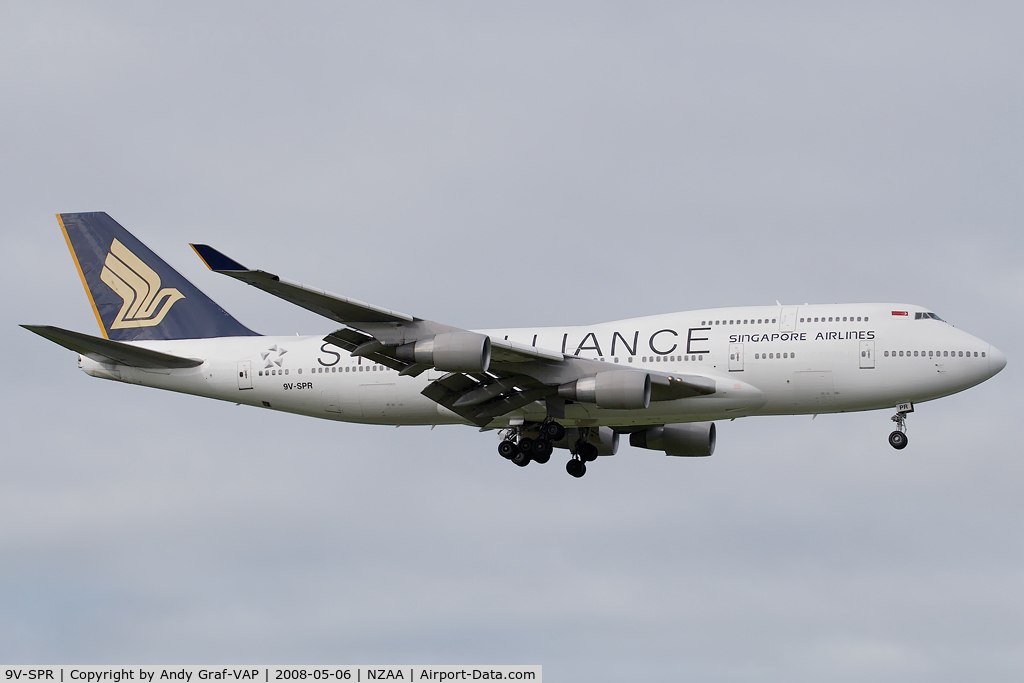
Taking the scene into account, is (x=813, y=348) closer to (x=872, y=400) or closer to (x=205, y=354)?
(x=872, y=400)

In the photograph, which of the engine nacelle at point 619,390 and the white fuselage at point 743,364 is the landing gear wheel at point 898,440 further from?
the engine nacelle at point 619,390

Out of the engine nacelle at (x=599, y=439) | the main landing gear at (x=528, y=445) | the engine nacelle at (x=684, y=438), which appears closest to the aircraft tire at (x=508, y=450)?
the main landing gear at (x=528, y=445)

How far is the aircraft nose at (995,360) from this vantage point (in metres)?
42.2

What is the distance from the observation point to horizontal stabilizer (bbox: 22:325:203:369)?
147 feet

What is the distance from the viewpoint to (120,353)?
153 feet

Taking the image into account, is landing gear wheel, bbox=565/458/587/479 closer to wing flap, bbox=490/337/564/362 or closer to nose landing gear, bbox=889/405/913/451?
wing flap, bbox=490/337/564/362

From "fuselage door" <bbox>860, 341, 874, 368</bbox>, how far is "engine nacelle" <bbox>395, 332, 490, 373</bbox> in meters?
11.6

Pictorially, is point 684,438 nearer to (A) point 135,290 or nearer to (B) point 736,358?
(B) point 736,358

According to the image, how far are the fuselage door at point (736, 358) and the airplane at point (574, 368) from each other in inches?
1.6

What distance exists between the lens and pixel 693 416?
43.7 metres

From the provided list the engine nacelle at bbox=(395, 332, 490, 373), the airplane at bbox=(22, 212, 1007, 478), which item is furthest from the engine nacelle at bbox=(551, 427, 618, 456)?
the engine nacelle at bbox=(395, 332, 490, 373)

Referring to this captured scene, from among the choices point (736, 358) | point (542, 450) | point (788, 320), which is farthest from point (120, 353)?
point (788, 320)

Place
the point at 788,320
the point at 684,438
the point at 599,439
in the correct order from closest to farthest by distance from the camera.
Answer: the point at 788,320
the point at 599,439
the point at 684,438

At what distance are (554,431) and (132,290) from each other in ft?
56.6
